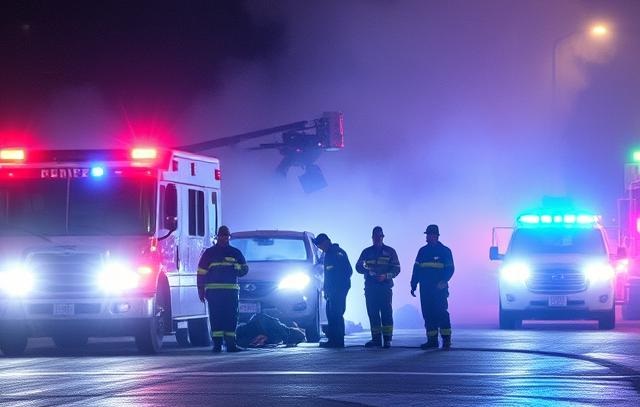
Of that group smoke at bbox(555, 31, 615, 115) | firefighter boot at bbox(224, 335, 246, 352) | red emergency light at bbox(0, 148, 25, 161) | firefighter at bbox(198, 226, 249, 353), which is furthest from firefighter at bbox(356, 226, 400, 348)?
smoke at bbox(555, 31, 615, 115)

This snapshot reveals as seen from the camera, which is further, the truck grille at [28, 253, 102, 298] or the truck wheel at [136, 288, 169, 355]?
the truck wheel at [136, 288, 169, 355]

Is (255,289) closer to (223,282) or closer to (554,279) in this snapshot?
(223,282)

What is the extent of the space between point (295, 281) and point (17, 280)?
500 centimetres

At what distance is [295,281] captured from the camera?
2605 centimetres

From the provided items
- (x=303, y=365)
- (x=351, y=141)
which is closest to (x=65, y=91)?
(x=351, y=141)

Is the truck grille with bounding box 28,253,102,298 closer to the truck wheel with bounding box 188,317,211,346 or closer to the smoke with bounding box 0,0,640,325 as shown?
the truck wheel with bounding box 188,317,211,346

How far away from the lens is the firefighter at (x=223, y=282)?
75.4 feet

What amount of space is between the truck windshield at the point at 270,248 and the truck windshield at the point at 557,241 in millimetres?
5749

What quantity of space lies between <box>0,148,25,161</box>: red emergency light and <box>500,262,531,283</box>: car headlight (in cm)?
1070

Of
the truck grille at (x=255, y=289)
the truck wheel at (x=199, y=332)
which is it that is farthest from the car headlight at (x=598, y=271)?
the truck wheel at (x=199, y=332)

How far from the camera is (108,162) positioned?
23.1m

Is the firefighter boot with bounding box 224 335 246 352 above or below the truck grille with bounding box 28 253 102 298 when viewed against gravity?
below

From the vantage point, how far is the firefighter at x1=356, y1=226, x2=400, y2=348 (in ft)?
78.0

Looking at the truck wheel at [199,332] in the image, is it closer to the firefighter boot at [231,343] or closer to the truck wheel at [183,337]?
the truck wheel at [183,337]
